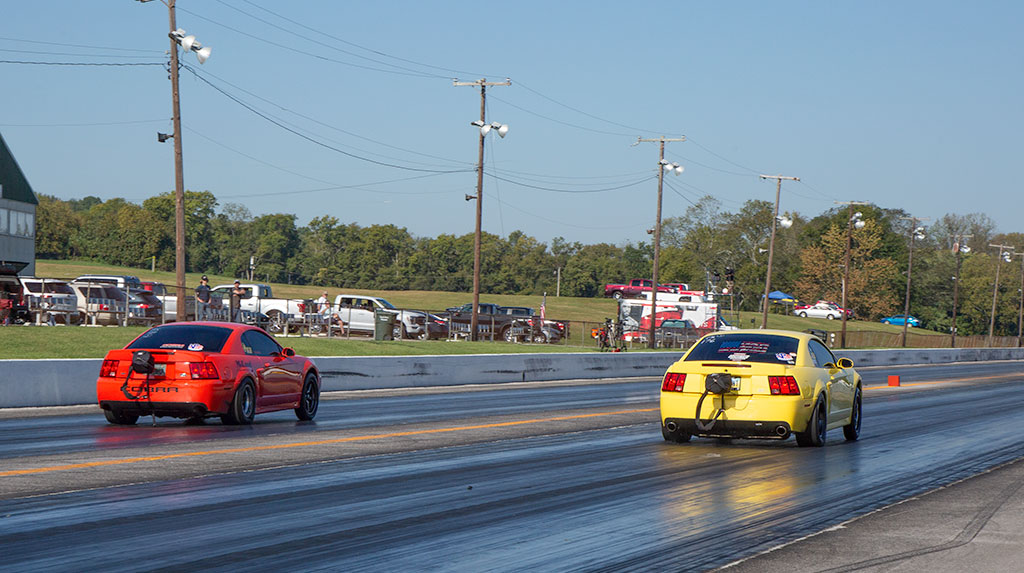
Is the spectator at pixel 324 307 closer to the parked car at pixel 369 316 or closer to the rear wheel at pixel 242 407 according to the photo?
the parked car at pixel 369 316

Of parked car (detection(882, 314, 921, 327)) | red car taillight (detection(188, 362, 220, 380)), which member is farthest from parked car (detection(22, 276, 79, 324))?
parked car (detection(882, 314, 921, 327))

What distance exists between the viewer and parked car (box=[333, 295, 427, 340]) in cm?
4447

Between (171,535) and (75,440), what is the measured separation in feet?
21.6

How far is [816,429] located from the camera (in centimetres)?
1388

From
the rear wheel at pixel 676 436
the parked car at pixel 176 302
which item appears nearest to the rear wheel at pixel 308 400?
the rear wheel at pixel 676 436

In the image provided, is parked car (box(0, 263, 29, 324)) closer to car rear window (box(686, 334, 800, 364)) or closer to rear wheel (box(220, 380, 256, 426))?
rear wheel (box(220, 380, 256, 426))

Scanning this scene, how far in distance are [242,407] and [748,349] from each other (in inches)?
268

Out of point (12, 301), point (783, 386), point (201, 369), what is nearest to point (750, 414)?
point (783, 386)

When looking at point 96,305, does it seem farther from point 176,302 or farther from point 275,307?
point 275,307

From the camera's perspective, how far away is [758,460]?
495 inches

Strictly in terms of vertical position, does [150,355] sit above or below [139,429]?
above

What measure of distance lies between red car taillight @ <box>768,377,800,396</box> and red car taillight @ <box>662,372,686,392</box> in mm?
1047

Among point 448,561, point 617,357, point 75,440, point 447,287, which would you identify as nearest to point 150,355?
point 75,440

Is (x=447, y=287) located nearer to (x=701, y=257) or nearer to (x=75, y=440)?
(x=701, y=257)
